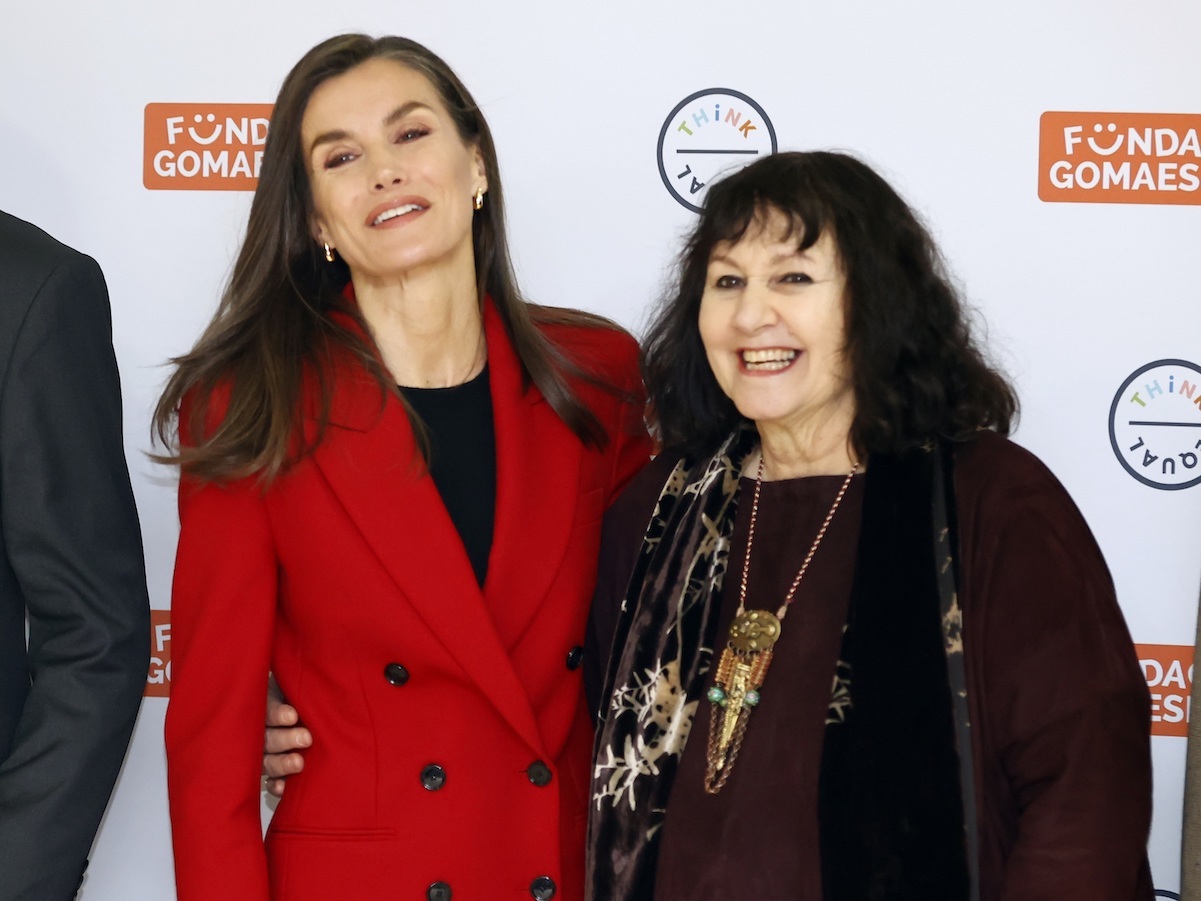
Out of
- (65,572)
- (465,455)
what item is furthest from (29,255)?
(465,455)

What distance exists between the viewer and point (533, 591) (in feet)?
6.16

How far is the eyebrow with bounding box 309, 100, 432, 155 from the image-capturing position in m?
1.95

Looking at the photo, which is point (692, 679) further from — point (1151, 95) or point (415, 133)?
point (1151, 95)

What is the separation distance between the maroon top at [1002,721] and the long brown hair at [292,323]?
0.51 meters

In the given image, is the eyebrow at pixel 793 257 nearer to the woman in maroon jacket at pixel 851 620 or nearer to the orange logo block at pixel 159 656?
the woman in maroon jacket at pixel 851 620

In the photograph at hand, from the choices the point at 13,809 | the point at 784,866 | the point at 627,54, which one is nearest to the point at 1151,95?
the point at 627,54

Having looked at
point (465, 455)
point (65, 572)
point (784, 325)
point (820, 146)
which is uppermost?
point (820, 146)

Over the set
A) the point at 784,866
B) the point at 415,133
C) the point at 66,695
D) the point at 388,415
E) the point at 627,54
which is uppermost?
the point at 627,54

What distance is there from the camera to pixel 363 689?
1816 millimetres

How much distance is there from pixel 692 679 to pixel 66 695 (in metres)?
0.73

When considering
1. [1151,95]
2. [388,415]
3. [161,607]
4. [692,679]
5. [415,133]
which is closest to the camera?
[692,679]

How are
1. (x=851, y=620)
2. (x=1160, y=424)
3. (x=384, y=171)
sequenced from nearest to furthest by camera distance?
(x=851, y=620) → (x=384, y=171) → (x=1160, y=424)

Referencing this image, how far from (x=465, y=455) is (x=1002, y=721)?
0.79 m

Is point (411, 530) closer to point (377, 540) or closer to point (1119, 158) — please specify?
point (377, 540)
